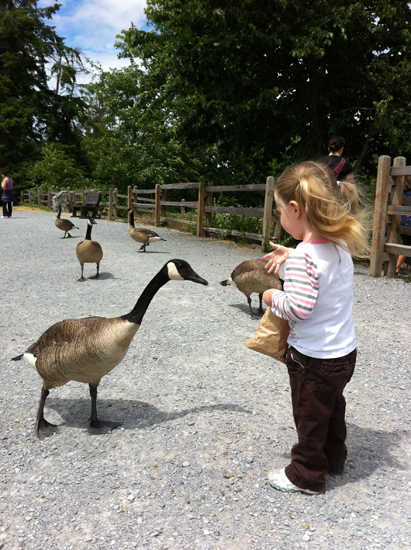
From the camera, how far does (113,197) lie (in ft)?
68.4

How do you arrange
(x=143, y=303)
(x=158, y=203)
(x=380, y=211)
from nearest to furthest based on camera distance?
1. (x=143, y=303)
2. (x=380, y=211)
3. (x=158, y=203)

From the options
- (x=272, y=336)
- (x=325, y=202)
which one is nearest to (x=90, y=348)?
(x=272, y=336)

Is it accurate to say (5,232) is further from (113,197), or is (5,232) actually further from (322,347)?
(322,347)

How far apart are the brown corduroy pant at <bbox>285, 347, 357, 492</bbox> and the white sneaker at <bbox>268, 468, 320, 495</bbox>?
2cm

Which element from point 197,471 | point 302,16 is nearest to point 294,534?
point 197,471

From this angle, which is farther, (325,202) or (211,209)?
(211,209)

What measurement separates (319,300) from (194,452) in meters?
1.30

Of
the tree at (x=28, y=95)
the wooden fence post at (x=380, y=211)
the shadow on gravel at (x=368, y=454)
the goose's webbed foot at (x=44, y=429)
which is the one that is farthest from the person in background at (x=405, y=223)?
the tree at (x=28, y=95)

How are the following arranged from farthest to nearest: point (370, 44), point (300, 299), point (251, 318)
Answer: point (370, 44), point (251, 318), point (300, 299)

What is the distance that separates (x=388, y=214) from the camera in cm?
756

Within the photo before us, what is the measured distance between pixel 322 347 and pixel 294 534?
0.88 m

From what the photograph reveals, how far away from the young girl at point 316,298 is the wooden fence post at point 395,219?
19.7 feet

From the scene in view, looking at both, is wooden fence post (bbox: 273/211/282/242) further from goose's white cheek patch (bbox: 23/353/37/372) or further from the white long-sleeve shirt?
the white long-sleeve shirt

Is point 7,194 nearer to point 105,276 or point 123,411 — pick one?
point 105,276
